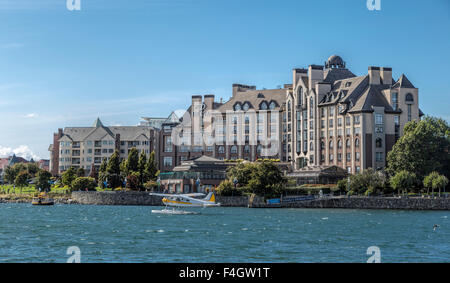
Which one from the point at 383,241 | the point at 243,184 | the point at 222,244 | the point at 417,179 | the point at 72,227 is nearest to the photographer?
the point at 222,244

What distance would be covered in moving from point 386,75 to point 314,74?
1932 centimetres

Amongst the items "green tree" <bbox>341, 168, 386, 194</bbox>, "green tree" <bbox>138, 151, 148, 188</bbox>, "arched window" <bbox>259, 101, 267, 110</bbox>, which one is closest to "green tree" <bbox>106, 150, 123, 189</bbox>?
"green tree" <bbox>138, 151, 148, 188</bbox>

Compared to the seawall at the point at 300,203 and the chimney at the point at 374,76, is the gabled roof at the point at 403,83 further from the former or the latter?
the seawall at the point at 300,203

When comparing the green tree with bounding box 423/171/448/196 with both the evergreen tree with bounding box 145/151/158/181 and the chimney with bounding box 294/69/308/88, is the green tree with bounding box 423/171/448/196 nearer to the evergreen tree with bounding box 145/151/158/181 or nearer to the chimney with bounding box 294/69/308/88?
the chimney with bounding box 294/69/308/88

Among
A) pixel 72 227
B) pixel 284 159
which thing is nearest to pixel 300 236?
pixel 72 227

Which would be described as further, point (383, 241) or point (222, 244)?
point (383, 241)

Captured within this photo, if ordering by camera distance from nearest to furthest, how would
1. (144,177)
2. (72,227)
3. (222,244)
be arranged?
1. (222,244)
2. (72,227)
3. (144,177)

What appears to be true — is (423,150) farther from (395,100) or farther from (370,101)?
(395,100)

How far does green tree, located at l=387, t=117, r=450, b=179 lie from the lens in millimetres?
142750

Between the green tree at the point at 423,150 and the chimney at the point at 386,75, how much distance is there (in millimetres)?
23926
